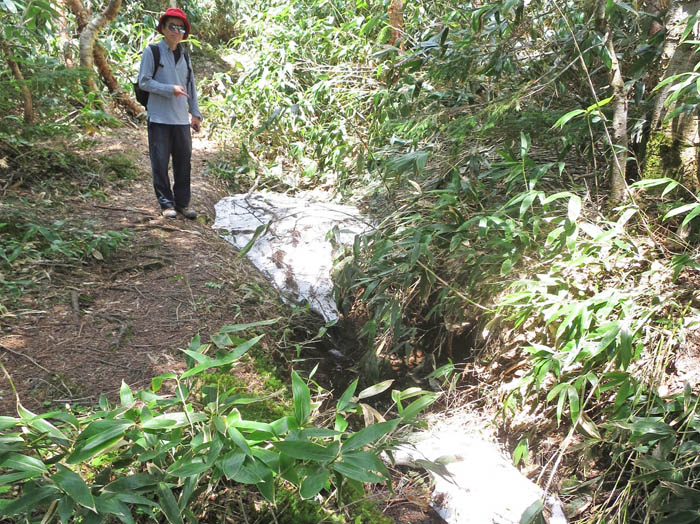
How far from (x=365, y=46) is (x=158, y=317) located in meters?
4.55

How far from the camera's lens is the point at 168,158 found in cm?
436

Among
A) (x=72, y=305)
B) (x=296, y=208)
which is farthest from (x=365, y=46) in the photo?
(x=72, y=305)

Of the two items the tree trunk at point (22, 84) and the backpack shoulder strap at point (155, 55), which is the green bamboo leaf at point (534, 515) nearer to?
the backpack shoulder strap at point (155, 55)

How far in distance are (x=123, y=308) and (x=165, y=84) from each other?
6.70ft

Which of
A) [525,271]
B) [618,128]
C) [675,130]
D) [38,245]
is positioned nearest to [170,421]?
[525,271]

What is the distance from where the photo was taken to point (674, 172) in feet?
9.12

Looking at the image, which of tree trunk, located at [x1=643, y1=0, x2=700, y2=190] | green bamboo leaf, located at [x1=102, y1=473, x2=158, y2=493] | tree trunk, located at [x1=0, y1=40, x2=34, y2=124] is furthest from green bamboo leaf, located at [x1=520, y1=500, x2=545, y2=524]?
tree trunk, located at [x1=0, y1=40, x2=34, y2=124]

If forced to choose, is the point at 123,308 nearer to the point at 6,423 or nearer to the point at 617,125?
the point at 6,423

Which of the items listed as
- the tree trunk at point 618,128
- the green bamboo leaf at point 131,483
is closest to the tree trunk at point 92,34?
the tree trunk at point 618,128

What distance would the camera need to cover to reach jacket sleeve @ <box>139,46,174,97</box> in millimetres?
4023

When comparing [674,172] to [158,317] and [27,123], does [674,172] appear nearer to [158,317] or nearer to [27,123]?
[158,317]

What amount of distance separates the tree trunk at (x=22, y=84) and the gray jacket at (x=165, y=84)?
109cm

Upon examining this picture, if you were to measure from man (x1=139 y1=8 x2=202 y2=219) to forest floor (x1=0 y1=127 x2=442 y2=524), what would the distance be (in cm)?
30

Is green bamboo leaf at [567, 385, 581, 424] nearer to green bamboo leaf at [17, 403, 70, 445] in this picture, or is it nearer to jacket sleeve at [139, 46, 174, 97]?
green bamboo leaf at [17, 403, 70, 445]
